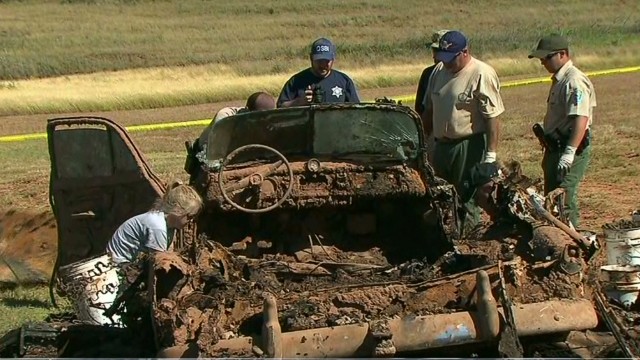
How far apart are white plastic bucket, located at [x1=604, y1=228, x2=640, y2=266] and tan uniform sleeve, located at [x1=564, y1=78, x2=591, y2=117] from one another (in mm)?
970

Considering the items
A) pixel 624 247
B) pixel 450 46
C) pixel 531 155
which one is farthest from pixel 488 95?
pixel 531 155

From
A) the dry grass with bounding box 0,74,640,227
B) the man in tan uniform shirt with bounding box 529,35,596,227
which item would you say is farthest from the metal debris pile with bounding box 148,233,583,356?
the dry grass with bounding box 0,74,640,227

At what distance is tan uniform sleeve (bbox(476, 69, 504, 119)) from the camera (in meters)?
9.11

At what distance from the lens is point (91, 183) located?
9.08m

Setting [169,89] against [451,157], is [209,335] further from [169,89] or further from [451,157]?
[169,89]

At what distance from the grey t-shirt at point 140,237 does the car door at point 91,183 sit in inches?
51.5

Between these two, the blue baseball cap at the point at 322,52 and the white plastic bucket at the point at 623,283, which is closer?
the white plastic bucket at the point at 623,283

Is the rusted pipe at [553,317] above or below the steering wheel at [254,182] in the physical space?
below

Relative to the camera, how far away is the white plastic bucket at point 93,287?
304 inches

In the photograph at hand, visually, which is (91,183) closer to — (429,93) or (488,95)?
(429,93)

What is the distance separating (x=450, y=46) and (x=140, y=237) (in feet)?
9.79

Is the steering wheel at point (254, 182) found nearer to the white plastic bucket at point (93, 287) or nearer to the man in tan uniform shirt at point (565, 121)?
the white plastic bucket at point (93, 287)

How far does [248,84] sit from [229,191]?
27969 millimetres

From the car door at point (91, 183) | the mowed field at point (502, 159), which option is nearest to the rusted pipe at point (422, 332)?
the car door at point (91, 183)
